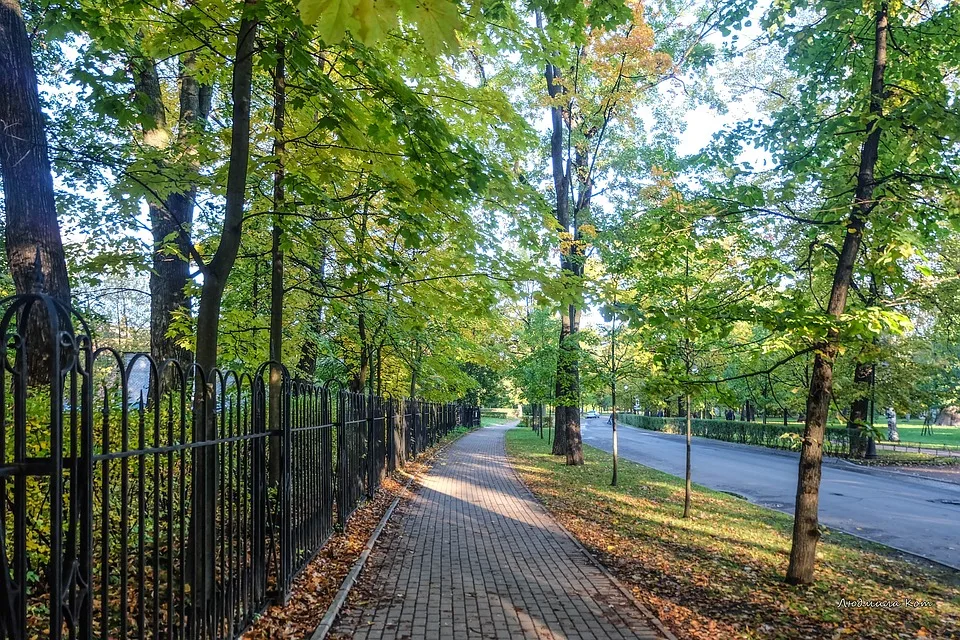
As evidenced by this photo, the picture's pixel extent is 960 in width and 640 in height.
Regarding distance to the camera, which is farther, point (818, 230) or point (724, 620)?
point (818, 230)

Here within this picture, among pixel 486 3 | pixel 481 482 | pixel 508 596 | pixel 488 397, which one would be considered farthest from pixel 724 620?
pixel 488 397

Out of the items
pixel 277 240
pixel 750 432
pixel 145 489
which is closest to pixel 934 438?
pixel 750 432

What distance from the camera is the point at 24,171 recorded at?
6.54 meters

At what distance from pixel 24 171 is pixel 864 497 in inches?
653

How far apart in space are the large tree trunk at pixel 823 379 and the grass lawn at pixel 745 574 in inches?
14.7

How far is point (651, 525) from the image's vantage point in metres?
9.79

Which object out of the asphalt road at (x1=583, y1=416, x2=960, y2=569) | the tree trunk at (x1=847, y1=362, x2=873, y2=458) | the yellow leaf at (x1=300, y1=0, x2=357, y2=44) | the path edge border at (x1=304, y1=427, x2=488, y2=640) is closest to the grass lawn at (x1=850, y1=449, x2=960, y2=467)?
the tree trunk at (x1=847, y1=362, x2=873, y2=458)

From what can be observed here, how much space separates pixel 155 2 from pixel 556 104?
44.7 ft

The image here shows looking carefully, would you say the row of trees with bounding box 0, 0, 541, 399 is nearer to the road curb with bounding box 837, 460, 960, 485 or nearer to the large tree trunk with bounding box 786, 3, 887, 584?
the large tree trunk with bounding box 786, 3, 887, 584

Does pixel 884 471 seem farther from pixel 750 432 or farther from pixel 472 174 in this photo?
pixel 472 174

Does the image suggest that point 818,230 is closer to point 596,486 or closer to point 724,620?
point 724,620

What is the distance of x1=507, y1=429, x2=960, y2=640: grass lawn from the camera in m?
5.49

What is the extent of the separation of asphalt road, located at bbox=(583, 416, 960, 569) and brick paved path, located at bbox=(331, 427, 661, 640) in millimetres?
5351

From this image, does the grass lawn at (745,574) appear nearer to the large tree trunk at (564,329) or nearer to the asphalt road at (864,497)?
the asphalt road at (864,497)
